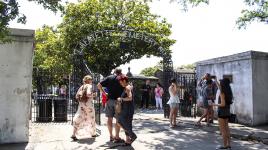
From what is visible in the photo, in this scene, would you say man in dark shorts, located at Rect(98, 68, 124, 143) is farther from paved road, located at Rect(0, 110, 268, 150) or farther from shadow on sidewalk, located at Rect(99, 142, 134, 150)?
paved road, located at Rect(0, 110, 268, 150)

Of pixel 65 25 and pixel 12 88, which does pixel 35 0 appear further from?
pixel 65 25

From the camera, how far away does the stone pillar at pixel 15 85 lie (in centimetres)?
802

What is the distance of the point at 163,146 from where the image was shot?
806 centimetres

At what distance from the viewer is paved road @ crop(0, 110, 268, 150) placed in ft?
25.8

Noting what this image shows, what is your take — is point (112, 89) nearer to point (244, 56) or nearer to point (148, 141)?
point (148, 141)

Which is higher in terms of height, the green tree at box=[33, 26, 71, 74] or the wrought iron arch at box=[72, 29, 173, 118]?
the green tree at box=[33, 26, 71, 74]

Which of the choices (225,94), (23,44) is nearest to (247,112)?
(225,94)

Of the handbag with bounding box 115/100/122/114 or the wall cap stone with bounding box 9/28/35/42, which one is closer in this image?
the handbag with bounding box 115/100/122/114

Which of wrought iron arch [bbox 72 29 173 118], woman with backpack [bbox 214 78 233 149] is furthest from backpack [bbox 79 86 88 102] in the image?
wrought iron arch [bbox 72 29 173 118]

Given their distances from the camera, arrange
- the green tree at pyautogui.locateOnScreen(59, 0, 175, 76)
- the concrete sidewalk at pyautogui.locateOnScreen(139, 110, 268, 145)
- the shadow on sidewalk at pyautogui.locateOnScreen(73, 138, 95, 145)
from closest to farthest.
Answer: the shadow on sidewalk at pyautogui.locateOnScreen(73, 138, 95, 145) → the concrete sidewalk at pyautogui.locateOnScreen(139, 110, 268, 145) → the green tree at pyautogui.locateOnScreen(59, 0, 175, 76)

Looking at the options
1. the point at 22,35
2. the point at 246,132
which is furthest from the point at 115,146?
the point at 246,132

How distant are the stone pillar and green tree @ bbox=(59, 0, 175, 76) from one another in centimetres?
1518

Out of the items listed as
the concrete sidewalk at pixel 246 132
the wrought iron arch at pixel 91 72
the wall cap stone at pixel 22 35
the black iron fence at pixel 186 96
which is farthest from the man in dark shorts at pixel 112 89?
the black iron fence at pixel 186 96

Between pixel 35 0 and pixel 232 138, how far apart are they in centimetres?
632
